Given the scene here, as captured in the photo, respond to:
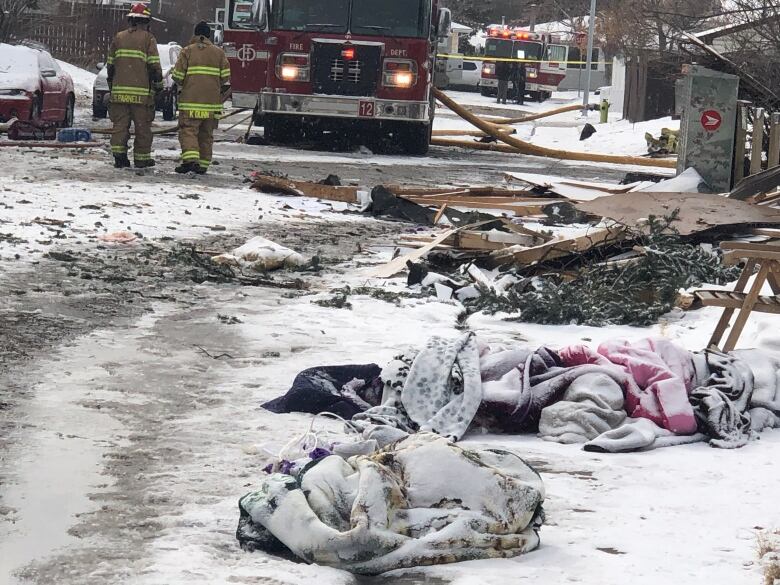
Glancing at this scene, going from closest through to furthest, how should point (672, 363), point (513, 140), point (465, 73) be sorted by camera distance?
point (672, 363), point (513, 140), point (465, 73)

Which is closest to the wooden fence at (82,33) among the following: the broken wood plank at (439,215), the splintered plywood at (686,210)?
the broken wood plank at (439,215)

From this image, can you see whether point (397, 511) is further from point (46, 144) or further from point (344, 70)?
point (344, 70)

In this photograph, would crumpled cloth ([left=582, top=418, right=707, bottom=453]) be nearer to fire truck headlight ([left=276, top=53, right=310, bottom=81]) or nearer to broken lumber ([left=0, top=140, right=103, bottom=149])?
broken lumber ([left=0, top=140, right=103, bottom=149])

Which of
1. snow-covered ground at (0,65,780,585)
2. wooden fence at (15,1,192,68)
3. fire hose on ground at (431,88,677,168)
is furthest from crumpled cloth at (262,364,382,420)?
wooden fence at (15,1,192,68)

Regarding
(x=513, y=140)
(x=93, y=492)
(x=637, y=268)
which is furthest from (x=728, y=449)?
(x=513, y=140)

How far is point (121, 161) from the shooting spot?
16.8m

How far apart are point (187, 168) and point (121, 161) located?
81 centimetres

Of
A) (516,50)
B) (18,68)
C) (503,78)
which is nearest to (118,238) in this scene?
(18,68)

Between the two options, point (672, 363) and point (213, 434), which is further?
point (672, 363)

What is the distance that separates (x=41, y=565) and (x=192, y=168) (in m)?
12.8

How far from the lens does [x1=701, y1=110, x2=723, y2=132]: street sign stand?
15625mm

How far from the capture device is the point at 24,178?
14.8 m

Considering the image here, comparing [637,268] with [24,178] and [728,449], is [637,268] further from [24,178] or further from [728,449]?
[24,178]

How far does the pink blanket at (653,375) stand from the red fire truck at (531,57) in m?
45.7
